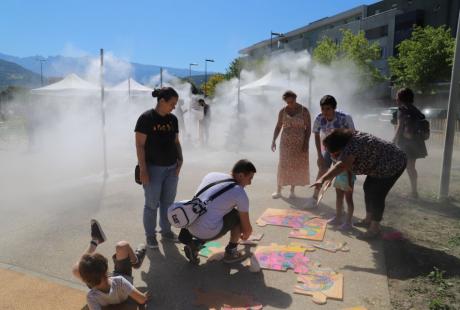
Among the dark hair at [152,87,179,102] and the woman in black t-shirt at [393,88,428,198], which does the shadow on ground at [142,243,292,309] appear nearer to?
the dark hair at [152,87,179,102]

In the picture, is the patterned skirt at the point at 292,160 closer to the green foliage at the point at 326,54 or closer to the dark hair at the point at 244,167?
the dark hair at the point at 244,167

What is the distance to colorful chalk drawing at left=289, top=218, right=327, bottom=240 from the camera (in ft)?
15.1

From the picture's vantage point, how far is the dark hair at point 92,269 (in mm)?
2578

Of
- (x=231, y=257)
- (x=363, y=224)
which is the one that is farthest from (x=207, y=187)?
(x=363, y=224)

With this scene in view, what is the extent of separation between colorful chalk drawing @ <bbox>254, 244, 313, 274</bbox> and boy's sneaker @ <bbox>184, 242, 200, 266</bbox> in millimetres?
632

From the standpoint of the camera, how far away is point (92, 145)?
44.8ft

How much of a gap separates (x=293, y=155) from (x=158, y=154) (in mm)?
2739

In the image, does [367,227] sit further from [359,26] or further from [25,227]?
[359,26]

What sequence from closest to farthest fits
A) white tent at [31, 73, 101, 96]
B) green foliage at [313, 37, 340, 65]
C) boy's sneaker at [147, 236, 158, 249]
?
boy's sneaker at [147, 236, 158, 249] → white tent at [31, 73, 101, 96] → green foliage at [313, 37, 340, 65]

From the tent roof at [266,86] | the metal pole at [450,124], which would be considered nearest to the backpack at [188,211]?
the metal pole at [450,124]

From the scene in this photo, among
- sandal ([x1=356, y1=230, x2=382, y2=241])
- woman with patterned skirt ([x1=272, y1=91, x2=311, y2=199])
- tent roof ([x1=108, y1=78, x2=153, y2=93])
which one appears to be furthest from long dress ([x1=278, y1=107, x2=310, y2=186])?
tent roof ([x1=108, y1=78, x2=153, y2=93])

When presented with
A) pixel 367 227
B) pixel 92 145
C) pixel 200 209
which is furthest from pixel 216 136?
pixel 200 209

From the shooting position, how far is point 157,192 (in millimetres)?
4191

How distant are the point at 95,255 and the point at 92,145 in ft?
38.5
